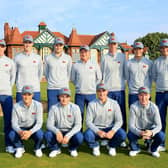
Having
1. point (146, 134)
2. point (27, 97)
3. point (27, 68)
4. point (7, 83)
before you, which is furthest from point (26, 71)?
point (146, 134)

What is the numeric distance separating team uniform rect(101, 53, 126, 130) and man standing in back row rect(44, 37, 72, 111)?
843 millimetres

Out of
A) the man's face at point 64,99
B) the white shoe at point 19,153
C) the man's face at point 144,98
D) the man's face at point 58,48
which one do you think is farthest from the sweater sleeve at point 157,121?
the white shoe at point 19,153

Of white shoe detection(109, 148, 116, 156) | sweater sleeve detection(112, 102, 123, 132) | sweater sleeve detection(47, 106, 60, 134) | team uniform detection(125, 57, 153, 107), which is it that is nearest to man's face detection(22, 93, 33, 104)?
sweater sleeve detection(47, 106, 60, 134)

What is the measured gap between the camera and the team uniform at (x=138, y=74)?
5781 mm

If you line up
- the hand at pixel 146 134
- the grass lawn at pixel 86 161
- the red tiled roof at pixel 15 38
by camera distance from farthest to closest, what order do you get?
the red tiled roof at pixel 15 38
the hand at pixel 146 134
the grass lawn at pixel 86 161

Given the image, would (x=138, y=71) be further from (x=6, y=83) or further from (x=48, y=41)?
(x=48, y=41)

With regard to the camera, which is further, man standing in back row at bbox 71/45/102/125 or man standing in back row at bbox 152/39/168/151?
man standing in back row at bbox 71/45/102/125

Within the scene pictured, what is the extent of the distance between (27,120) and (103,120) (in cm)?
162

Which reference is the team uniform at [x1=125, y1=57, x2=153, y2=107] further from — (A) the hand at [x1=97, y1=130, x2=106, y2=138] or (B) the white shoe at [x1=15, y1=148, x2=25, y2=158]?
(B) the white shoe at [x1=15, y1=148, x2=25, y2=158]

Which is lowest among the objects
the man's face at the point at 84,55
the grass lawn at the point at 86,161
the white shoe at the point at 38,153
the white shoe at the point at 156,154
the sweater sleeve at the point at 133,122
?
the grass lawn at the point at 86,161

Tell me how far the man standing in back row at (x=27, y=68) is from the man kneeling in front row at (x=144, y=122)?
220cm

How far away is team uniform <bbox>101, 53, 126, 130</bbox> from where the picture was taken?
6.01 metres

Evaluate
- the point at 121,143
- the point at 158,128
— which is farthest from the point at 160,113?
the point at 121,143

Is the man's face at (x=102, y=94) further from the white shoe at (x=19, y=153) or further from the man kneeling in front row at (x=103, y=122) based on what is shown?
the white shoe at (x=19, y=153)
